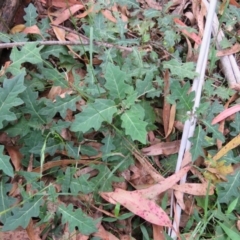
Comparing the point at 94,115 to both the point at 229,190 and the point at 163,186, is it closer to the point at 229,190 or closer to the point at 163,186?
the point at 163,186

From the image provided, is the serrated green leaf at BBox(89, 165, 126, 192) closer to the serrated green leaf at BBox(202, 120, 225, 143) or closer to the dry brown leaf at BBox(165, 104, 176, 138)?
the dry brown leaf at BBox(165, 104, 176, 138)

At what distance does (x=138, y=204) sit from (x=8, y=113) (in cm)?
66

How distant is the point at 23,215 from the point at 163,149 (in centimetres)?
68

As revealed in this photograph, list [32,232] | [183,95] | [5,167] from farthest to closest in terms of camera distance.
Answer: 1. [183,95]
2. [32,232]
3. [5,167]

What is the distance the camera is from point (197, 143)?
1830 millimetres

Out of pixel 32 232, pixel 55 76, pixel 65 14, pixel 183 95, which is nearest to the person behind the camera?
pixel 32 232

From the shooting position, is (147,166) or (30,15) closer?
(147,166)

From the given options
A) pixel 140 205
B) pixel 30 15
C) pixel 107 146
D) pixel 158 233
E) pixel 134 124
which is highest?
pixel 30 15

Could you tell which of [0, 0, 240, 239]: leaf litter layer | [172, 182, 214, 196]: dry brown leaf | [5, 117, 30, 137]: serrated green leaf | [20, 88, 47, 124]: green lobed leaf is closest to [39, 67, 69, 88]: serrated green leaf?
[0, 0, 240, 239]: leaf litter layer

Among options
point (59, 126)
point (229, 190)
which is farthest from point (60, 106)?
point (229, 190)

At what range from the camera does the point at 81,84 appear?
1988 millimetres

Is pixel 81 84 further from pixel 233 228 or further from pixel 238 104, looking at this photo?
pixel 233 228

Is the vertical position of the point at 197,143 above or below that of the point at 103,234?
above

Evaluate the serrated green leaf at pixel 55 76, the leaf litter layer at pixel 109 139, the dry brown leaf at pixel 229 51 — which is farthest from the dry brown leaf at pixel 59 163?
the dry brown leaf at pixel 229 51
